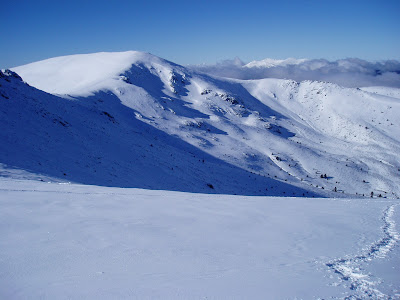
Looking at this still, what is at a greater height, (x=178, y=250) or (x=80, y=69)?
(x=80, y=69)

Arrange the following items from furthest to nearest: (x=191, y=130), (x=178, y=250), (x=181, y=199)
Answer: (x=191, y=130) < (x=181, y=199) < (x=178, y=250)

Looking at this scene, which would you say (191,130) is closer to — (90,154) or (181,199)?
(90,154)

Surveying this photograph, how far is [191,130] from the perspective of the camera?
5219 cm

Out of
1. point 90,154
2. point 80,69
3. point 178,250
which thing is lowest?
point 90,154

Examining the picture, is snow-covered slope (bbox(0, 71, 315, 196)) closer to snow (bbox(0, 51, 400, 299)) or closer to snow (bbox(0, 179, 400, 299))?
snow (bbox(0, 51, 400, 299))

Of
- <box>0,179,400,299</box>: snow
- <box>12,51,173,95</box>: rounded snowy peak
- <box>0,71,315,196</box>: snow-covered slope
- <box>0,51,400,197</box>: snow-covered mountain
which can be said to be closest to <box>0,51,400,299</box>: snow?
<box>0,179,400,299</box>: snow

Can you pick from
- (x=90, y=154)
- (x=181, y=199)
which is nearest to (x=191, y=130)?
(x=90, y=154)

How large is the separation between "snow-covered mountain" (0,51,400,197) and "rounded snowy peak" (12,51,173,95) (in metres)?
0.49

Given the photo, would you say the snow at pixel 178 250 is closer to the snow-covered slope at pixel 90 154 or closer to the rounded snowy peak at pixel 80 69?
the snow-covered slope at pixel 90 154

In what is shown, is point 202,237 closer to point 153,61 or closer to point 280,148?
point 280,148

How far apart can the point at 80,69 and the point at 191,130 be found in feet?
151

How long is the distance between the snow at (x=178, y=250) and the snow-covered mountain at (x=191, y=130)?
1143 centimetres

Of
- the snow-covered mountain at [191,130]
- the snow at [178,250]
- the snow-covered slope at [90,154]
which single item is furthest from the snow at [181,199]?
the snow-covered mountain at [191,130]

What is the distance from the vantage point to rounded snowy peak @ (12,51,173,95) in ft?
223
